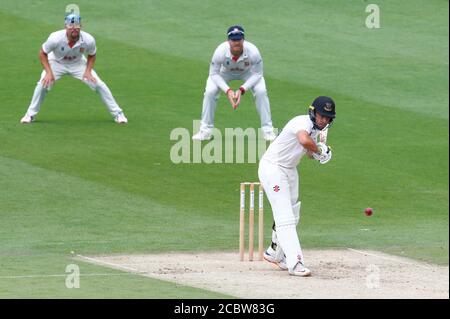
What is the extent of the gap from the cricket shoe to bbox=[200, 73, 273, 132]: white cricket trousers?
6950mm

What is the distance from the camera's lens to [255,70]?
21.3m

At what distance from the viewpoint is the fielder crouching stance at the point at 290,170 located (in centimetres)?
1376

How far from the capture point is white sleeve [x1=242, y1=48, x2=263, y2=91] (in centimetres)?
2114

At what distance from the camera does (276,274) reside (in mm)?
13938

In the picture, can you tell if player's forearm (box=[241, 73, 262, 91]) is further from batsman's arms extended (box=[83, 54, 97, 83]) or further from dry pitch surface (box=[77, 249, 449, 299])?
dry pitch surface (box=[77, 249, 449, 299])

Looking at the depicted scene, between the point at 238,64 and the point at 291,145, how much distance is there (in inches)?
289

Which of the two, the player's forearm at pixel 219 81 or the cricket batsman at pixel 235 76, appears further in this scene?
the cricket batsman at pixel 235 76

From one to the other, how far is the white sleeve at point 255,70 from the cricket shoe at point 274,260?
6904 millimetres

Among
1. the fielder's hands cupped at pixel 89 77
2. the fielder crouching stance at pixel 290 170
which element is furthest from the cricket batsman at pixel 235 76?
the fielder crouching stance at pixel 290 170

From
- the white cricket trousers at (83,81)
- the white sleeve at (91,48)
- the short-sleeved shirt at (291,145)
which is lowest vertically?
the short-sleeved shirt at (291,145)

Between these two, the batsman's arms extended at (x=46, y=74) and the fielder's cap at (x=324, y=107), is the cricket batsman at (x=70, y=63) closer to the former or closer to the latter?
the batsman's arms extended at (x=46, y=74)

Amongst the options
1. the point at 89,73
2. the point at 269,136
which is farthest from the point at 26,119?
the point at 269,136
